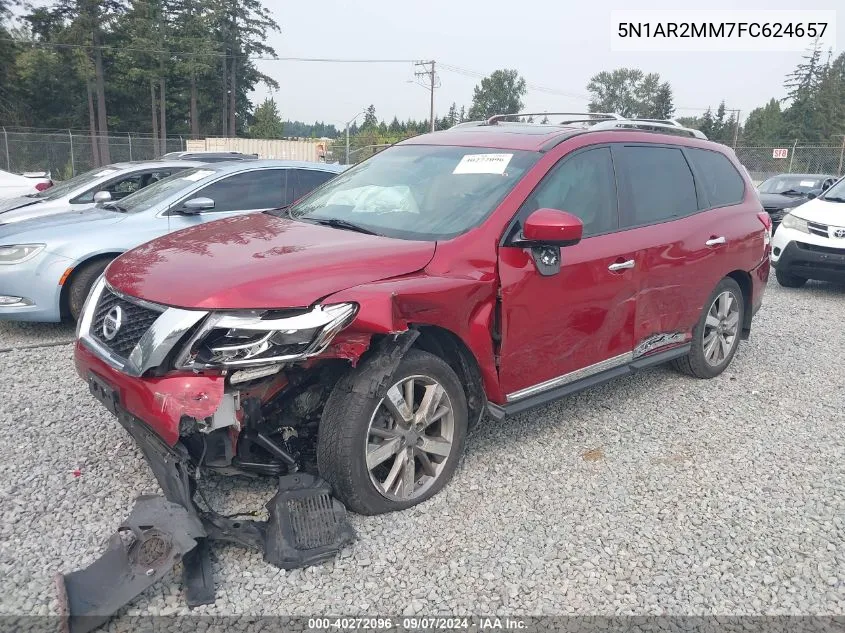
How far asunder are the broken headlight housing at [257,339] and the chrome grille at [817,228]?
324 inches

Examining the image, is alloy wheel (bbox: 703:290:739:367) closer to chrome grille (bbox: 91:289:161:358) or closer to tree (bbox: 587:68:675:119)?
chrome grille (bbox: 91:289:161:358)

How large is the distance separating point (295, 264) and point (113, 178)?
6.13 meters

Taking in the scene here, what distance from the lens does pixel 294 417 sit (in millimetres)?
3107

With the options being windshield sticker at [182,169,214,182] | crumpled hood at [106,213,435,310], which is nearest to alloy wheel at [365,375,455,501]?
crumpled hood at [106,213,435,310]

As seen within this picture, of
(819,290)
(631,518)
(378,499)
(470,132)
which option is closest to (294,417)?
(378,499)

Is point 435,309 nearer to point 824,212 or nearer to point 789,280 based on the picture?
point 824,212

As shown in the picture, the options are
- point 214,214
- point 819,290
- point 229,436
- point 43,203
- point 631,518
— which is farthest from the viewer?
point 819,290

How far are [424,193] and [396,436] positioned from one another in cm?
144

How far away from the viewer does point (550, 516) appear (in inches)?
128

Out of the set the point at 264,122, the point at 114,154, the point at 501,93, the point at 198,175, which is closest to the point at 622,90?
the point at 501,93

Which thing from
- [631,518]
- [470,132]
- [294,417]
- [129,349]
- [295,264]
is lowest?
[631,518]

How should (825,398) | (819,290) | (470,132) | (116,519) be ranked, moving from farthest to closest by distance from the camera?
(819,290), (825,398), (470,132), (116,519)

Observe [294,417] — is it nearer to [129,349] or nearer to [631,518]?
[129,349]

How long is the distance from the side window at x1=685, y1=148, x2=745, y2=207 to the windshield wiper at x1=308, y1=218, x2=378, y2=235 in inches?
108
